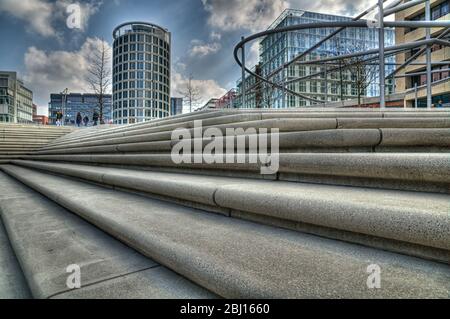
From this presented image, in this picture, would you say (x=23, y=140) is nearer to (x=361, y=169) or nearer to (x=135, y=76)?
(x=361, y=169)

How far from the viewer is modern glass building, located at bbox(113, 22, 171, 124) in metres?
75.8

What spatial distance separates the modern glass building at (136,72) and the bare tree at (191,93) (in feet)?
152

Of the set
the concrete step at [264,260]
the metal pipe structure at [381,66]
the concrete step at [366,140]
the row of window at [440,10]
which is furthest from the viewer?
the row of window at [440,10]

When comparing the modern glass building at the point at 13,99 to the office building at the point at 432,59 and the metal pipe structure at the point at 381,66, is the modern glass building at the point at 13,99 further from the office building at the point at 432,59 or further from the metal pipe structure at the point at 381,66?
the office building at the point at 432,59

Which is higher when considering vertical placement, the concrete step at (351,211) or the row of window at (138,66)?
the row of window at (138,66)

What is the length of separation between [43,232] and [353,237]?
2467mm

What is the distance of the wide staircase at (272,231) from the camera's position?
1.21 metres

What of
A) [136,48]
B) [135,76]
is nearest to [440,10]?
[135,76]

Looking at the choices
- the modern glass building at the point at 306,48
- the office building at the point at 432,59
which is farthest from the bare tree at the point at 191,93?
the office building at the point at 432,59

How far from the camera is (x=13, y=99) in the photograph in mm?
71875

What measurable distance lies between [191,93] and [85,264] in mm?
30917

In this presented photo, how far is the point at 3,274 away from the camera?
1716 mm

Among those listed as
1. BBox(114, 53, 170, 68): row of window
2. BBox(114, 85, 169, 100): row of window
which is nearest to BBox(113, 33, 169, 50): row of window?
BBox(114, 53, 170, 68): row of window

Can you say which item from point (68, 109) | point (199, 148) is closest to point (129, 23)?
point (68, 109)
